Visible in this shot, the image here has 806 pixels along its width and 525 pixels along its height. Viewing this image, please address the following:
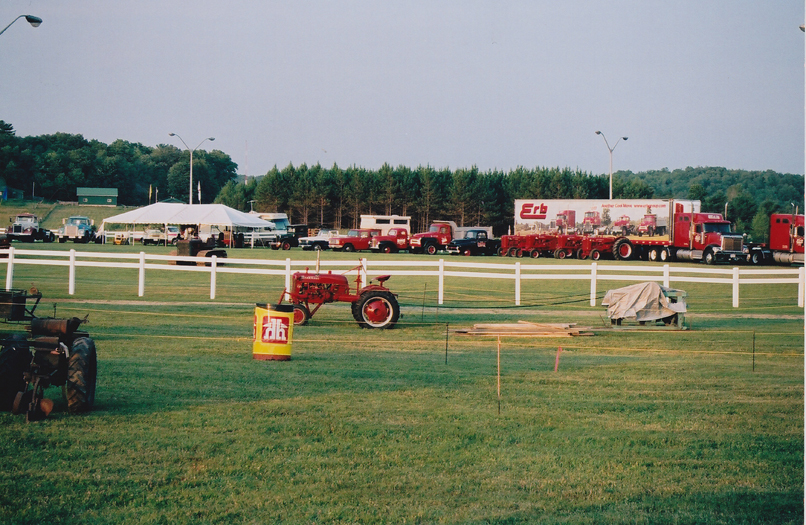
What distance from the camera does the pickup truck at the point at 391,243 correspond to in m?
59.2

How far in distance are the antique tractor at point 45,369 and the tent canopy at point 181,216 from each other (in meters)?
37.3

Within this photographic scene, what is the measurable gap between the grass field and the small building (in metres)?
122

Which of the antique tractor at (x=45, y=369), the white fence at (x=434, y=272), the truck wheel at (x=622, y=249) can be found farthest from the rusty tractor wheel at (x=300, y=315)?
the truck wheel at (x=622, y=249)

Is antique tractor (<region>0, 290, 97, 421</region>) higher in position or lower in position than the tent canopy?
lower

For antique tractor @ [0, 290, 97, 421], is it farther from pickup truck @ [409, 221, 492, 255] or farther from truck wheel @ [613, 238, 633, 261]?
pickup truck @ [409, 221, 492, 255]

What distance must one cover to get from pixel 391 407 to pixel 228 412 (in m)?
1.77

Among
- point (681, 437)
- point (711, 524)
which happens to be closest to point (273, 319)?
point (681, 437)

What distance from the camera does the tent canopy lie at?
4581 cm

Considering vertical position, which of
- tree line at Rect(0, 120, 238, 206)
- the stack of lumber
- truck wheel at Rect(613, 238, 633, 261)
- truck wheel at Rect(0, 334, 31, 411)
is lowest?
the stack of lumber

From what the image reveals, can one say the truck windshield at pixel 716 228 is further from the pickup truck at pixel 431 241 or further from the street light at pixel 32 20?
the street light at pixel 32 20

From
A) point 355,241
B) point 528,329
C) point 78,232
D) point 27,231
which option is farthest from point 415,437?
point 78,232

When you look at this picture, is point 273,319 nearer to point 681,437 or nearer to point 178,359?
point 178,359

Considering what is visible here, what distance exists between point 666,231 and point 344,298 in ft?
124

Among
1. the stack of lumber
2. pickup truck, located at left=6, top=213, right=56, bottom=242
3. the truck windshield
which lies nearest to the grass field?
the stack of lumber
